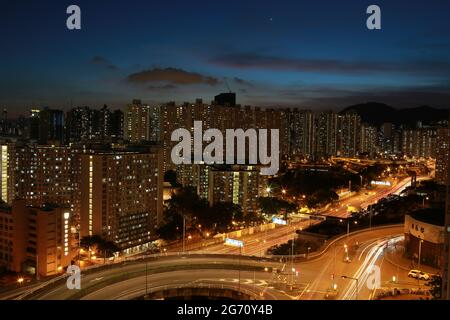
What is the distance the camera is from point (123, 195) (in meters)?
9.01

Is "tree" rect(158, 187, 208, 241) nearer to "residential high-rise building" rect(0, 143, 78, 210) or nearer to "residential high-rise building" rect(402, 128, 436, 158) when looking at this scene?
"residential high-rise building" rect(0, 143, 78, 210)

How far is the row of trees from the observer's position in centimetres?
995

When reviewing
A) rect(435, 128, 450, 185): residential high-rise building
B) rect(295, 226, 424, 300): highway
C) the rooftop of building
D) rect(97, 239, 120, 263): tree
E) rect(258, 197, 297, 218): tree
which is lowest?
rect(97, 239, 120, 263): tree

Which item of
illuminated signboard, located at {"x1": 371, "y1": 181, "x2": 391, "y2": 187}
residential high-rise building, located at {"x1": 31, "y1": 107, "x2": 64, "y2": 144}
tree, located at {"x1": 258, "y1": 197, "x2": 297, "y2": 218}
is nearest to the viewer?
tree, located at {"x1": 258, "y1": 197, "x2": 297, "y2": 218}

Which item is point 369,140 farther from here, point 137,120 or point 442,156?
point 137,120

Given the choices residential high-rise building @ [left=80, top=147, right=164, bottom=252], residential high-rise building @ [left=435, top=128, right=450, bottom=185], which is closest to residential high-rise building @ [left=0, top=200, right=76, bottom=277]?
residential high-rise building @ [left=80, top=147, right=164, bottom=252]

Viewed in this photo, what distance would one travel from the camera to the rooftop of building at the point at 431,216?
6691 millimetres

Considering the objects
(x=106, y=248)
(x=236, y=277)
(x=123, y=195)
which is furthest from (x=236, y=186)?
(x=236, y=277)

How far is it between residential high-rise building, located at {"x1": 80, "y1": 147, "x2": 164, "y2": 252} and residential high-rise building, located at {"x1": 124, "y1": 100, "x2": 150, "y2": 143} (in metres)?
7.04
